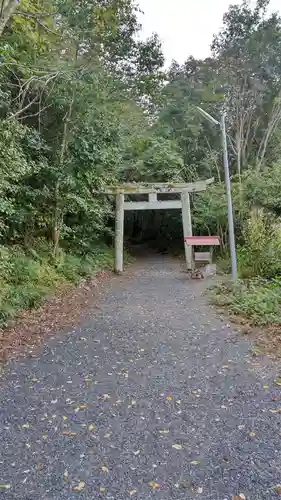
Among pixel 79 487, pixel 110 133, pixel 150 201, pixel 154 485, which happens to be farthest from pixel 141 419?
pixel 150 201

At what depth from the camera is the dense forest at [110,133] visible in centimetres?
562

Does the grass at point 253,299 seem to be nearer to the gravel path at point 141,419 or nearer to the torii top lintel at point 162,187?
the gravel path at point 141,419

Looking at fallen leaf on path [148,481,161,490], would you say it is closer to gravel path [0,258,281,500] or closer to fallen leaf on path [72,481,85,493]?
gravel path [0,258,281,500]

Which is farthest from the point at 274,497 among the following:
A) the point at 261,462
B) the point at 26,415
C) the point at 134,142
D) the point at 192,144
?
the point at 192,144

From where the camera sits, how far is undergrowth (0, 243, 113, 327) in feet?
15.8

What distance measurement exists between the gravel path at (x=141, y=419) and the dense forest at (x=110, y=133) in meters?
1.45

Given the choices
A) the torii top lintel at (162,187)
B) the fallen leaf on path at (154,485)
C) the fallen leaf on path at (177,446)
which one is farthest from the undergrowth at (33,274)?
the fallen leaf on path at (154,485)

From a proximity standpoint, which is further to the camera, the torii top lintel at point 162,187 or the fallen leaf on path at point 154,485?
the torii top lintel at point 162,187

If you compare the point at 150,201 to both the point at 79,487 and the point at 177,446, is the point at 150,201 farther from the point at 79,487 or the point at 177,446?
the point at 79,487

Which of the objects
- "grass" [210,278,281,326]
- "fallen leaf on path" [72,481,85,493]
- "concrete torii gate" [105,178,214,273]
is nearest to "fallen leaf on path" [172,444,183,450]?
"fallen leaf on path" [72,481,85,493]

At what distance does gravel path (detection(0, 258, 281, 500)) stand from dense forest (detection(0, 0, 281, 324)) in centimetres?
145

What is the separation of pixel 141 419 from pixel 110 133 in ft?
22.9

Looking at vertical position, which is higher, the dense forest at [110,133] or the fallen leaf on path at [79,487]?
the dense forest at [110,133]

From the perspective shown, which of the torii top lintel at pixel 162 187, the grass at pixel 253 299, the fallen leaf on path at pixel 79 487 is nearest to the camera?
the fallen leaf on path at pixel 79 487
